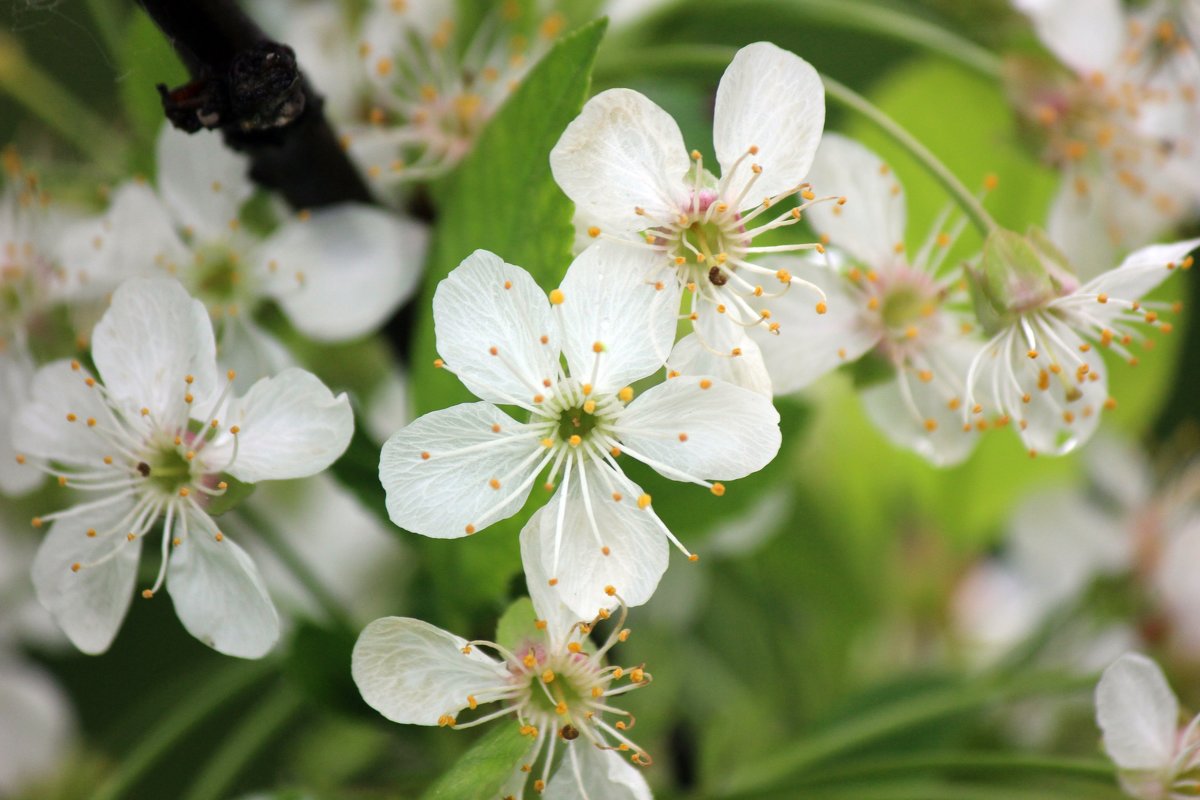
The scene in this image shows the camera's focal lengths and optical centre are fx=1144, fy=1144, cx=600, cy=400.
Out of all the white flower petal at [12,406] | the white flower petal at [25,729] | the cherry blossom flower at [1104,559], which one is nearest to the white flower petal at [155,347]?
the white flower petal at [12,406]

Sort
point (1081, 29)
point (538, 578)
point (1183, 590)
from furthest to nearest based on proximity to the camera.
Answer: point (1183, 590) < point (1081, 29) < point (538, 578)

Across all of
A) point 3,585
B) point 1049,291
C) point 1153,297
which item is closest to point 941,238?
point 1049,291

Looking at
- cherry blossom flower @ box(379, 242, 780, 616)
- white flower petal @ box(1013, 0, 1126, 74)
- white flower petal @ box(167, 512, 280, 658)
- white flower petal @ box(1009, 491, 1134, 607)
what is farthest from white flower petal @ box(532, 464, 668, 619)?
white flower petal @ box(1009, 491, 1134, 607)

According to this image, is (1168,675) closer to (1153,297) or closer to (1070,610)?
(1070,610)

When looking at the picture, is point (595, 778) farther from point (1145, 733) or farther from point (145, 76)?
point (145, 76)

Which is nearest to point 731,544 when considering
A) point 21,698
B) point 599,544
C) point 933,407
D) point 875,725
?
point 875,725

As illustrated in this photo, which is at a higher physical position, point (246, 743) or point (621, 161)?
point (621, 161)

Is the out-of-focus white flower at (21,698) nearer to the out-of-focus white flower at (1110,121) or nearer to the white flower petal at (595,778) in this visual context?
the white flower petal at (595,778)
